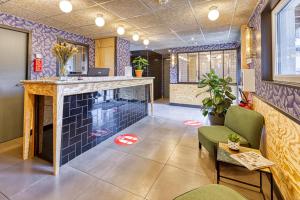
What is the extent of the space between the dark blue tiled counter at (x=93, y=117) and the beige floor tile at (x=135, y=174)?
733 mm

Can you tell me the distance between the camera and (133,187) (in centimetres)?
177

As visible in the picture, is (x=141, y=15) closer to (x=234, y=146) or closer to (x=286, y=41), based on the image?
(x=286, y=41)

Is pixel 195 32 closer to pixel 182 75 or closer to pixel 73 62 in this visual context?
pixel 182 75

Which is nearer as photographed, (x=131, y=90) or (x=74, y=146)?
(x=74, y=146)

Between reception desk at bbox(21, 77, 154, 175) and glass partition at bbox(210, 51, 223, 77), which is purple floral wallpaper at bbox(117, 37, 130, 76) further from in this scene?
glass partition at bbox(210, 51, 223, 77)

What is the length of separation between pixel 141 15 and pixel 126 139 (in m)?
2.50

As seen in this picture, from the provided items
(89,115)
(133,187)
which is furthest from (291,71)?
(89,115)

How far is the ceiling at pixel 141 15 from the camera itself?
2.80m

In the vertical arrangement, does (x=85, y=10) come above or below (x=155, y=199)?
above

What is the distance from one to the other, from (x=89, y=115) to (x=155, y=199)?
166 centimetres

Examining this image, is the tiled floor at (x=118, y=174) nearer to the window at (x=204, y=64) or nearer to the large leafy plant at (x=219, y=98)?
the large leafy plant at (x=219, y=98)

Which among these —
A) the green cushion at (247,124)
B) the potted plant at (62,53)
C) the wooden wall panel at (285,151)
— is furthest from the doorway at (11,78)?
the wooden wall panel at (285,151)

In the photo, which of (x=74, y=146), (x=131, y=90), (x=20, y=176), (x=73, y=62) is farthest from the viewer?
(x=73, y=62)

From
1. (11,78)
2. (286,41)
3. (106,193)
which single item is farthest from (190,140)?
(11,78)
